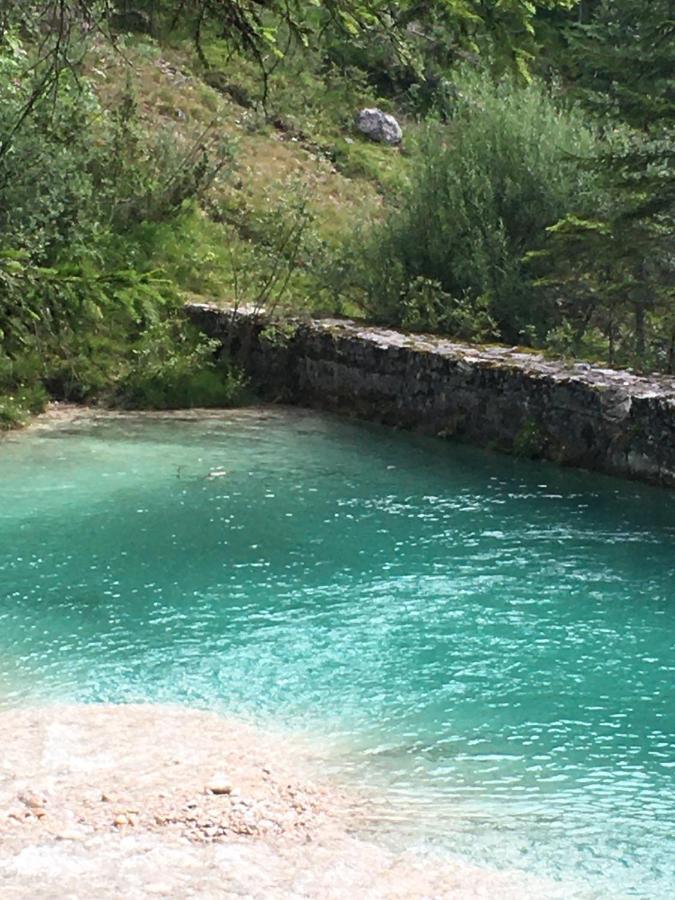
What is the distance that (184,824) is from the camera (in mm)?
5602

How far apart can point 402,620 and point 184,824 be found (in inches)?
141

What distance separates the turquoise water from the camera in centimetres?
622

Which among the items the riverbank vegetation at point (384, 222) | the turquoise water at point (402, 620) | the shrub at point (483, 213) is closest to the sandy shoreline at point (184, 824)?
the turquoise water at point (402, 620)

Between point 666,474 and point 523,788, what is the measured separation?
23.8ft

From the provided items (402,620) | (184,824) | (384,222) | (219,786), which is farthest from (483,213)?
(184,824)

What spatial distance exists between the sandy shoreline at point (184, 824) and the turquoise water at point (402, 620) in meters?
0.30

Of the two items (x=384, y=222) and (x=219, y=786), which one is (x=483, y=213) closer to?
(x=384, y=222)

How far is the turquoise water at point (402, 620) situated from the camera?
20.4 ft

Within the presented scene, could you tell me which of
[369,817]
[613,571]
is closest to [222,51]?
[613,571]

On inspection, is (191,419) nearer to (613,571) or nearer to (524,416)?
(524,416)

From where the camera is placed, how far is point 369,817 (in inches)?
230

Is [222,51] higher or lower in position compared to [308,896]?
higher

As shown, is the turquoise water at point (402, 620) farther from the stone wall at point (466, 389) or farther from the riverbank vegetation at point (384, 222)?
the riverbank vegetation at point (384, 222)

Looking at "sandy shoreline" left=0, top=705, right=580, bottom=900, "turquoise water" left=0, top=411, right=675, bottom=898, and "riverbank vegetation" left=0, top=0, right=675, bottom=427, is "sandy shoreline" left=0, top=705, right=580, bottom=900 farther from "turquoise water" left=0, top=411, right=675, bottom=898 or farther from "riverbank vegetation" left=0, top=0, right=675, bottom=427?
"riverbank vegetation" left=0, top=0, right=675, bottom=427
